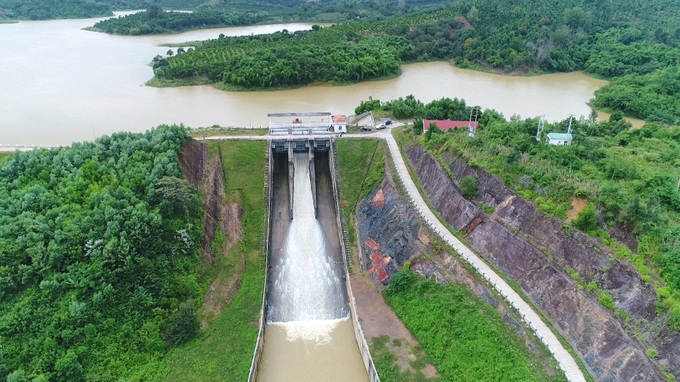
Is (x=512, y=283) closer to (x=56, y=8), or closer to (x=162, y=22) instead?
(x=162, y=22)

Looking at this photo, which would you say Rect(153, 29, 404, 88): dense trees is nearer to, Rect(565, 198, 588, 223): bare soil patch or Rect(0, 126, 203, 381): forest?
Rect(0, 126, 203, 381): forest

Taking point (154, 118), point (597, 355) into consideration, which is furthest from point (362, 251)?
point (154, 118)

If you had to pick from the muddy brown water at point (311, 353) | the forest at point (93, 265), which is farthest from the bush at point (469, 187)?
the forest at point (93, 265)

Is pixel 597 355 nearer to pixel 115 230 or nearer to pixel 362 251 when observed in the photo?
pixel 362 251

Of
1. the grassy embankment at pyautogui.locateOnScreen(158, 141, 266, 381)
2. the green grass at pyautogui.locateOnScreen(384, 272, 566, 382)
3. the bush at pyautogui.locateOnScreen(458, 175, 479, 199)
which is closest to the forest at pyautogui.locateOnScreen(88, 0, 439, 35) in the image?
the grassy embankment at pyautogui.locateOnScreen(158, 141, 266, 381)

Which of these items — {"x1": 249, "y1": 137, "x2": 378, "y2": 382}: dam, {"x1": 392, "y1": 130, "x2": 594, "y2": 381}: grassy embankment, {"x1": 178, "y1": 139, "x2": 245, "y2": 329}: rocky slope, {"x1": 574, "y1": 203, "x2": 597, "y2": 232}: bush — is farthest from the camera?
{"x1": 178, "y1": 139, "x2": 245, "y2": 329}: rocky slope

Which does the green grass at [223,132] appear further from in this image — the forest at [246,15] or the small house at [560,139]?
the forest at [246,15]
